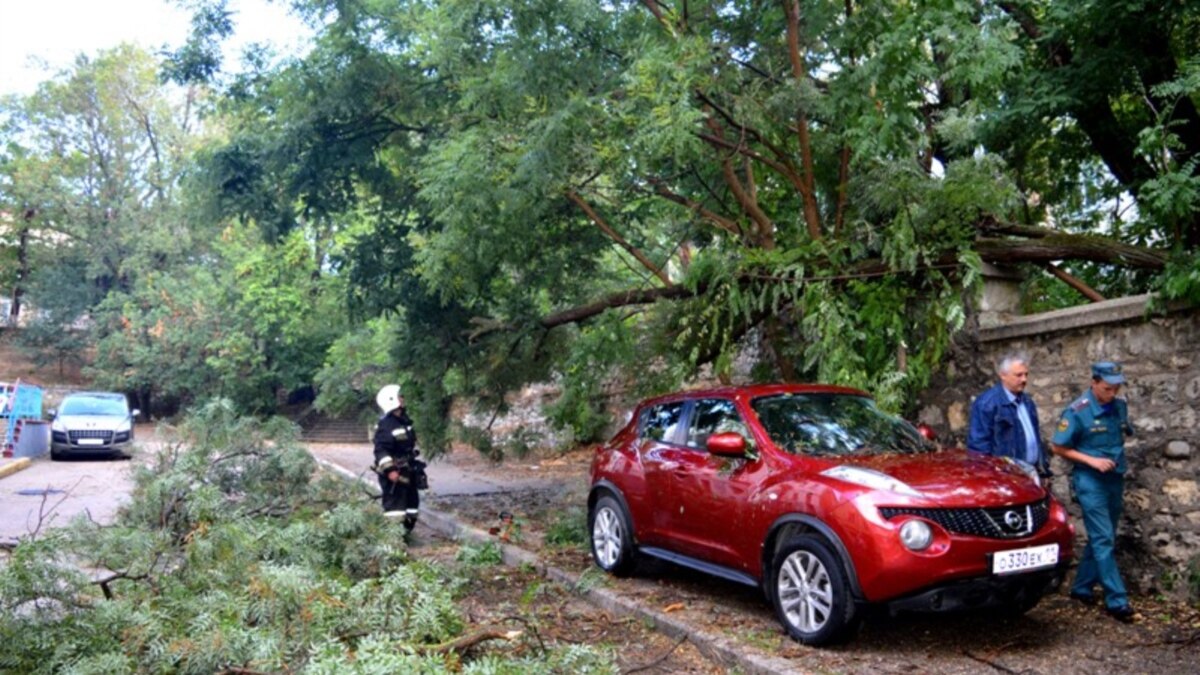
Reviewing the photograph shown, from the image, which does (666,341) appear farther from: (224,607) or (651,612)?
(224,607)

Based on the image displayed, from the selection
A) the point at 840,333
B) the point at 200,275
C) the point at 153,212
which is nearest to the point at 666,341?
the point at 840,333

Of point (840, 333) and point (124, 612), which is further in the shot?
point (840, 333)

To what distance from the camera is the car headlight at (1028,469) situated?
250 inches

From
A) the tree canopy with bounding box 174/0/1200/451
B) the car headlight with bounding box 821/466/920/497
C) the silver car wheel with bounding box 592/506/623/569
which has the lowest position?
the silver car wheel with bounding box 592/506/623/569

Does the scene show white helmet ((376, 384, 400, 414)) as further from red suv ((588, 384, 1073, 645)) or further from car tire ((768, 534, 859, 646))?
car tire ((768, 534, 859, 646))

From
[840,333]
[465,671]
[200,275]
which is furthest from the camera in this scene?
[200,275]

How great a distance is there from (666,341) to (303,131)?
19.5 ft

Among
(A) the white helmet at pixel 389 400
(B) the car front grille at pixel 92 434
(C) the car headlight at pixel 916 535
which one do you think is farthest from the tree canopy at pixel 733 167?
(B) the car front grille at pixel 92 434

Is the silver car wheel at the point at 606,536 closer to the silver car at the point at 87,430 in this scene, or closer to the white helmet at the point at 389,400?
the white helmet at the point at 389,400

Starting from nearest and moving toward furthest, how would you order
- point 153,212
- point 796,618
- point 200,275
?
point 796,618, point 200,275, point 153,212

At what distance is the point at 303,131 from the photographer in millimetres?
12617

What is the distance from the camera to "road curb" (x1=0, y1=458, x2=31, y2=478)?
17995mm

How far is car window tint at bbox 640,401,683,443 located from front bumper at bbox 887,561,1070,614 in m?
2.70

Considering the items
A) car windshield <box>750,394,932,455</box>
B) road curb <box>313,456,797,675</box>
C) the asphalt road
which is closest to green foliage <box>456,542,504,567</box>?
road curb <box>313,456,797,675</box>
